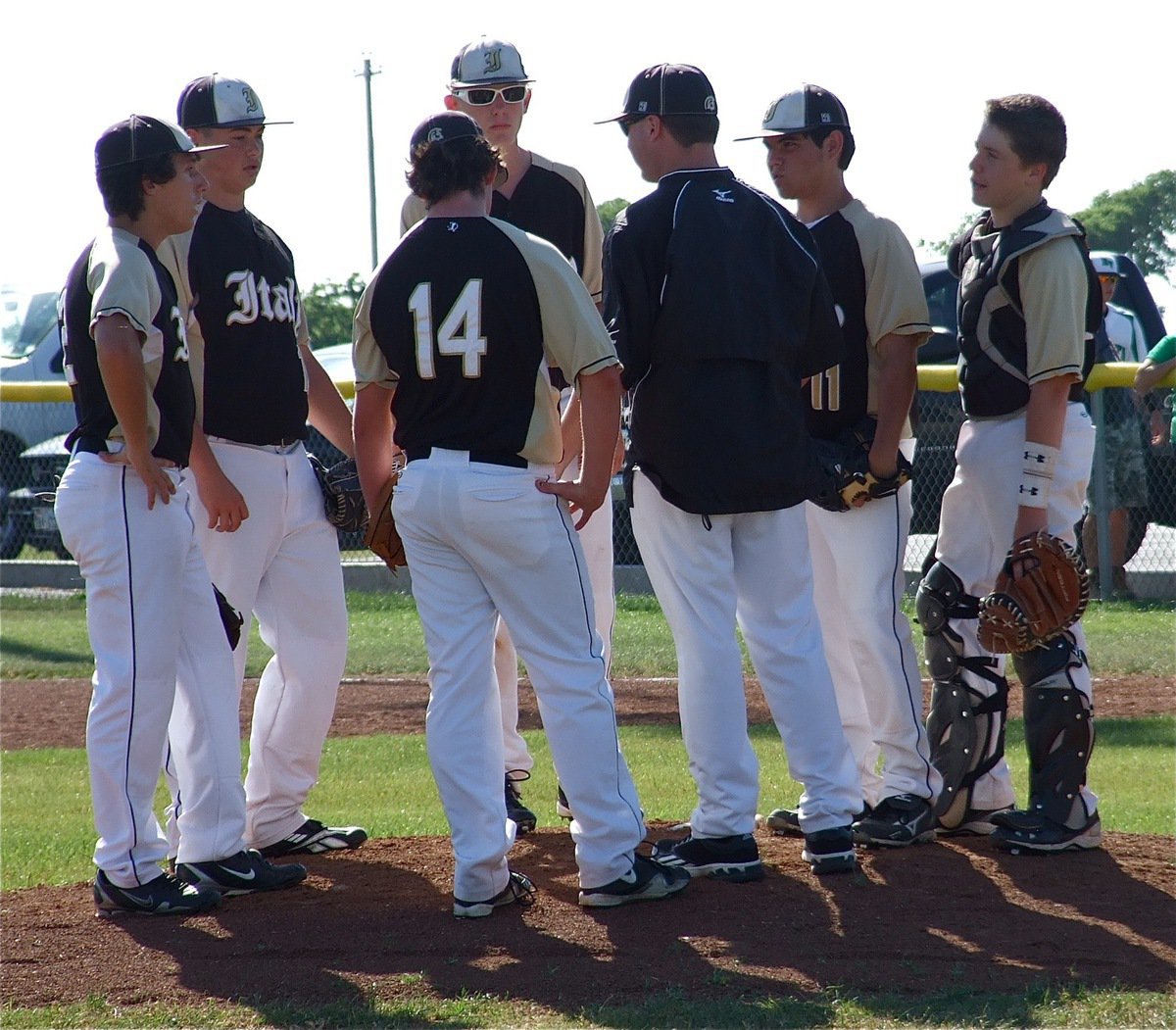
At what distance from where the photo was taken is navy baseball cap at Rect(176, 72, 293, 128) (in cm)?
509

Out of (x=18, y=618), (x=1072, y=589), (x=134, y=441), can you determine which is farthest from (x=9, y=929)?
(x=18, y=618)

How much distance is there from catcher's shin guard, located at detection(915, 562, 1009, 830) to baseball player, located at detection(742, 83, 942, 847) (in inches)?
3.7

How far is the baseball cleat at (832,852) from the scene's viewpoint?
466 centimetres

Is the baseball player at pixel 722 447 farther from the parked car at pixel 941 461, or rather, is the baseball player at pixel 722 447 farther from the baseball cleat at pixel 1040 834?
the parked car at pixel 941 461

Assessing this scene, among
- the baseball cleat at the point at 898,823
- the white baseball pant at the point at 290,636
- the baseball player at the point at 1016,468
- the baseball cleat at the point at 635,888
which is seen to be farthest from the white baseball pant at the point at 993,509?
the white baseball pant at the point at 290,636

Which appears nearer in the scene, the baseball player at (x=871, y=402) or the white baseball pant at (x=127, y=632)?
the white baseball pant at (x=127, y=632)

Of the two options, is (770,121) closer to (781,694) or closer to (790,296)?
(790,296)

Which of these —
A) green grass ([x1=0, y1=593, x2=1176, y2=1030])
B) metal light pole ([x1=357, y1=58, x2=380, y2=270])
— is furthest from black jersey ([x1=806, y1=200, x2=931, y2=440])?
metal light pole ([x1=357, y1=58, x2=380, y2=270])

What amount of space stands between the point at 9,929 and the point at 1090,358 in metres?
3.77

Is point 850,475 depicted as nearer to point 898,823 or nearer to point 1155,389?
point 898,823

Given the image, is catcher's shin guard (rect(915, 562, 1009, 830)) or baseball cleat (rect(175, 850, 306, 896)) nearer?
baseball cleat (rect(175, 850, 306, 896))

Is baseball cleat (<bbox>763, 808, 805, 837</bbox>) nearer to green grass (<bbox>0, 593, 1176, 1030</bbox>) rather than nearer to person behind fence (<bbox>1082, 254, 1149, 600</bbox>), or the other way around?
green grass (<bbox>0, 593, 1176, 1030</bbox>)

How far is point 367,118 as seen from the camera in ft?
148

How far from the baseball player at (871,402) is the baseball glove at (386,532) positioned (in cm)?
149
